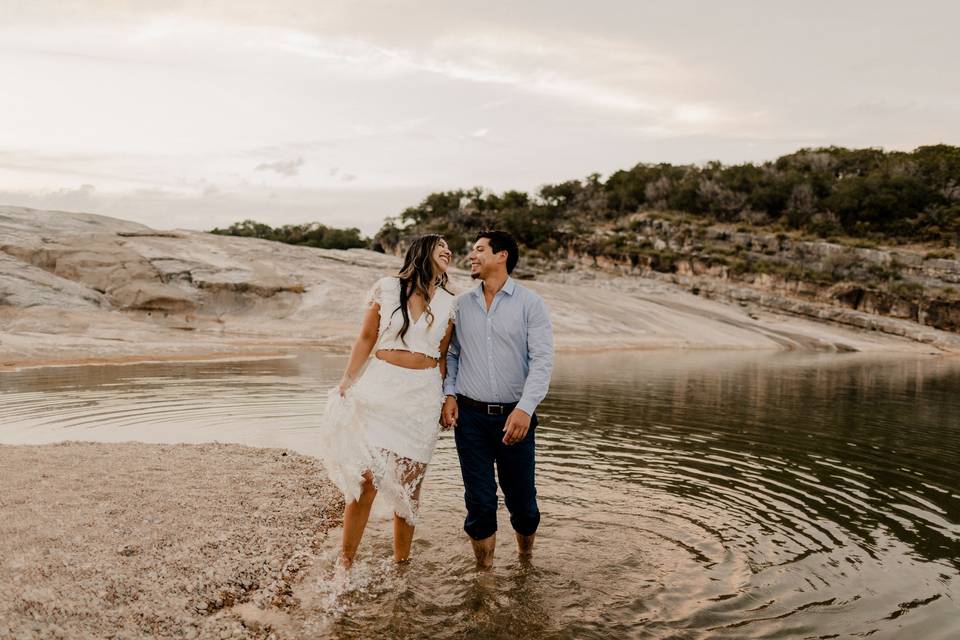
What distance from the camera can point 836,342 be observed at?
4478 centimetres

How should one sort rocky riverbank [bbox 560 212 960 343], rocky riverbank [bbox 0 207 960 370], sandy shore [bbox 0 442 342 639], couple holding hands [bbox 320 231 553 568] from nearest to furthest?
sandy shore [bbox 0 442 342 639] < couple holding hands [bbox 320 231 553 568] < rocky riverbank [bbox 0 207 960 370] < rocky riverbank [bbox 560 212 960 343]

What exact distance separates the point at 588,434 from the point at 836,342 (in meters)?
37.5

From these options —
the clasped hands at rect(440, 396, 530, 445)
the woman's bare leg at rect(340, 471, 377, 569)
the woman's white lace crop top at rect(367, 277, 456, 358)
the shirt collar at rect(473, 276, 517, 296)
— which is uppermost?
the shirt collar at rect(473, 276, 517, 296)

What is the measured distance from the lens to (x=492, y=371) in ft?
18.2

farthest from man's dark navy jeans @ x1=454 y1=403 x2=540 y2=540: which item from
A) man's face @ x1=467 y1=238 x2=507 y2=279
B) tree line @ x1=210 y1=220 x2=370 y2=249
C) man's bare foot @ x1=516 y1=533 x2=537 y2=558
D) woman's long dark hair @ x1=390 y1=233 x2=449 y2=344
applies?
tree line @ x1=210 y1=220 x2=370 y2=249

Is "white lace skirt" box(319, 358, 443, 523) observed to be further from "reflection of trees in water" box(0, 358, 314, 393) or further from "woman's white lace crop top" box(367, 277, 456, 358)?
"reflection of trees in water" box(0, 358, 314, 393)

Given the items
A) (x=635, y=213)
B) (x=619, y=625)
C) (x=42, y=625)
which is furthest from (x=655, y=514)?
(x=635, y=213)

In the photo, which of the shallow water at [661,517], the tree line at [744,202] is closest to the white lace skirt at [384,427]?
the shallow water at [661,517]

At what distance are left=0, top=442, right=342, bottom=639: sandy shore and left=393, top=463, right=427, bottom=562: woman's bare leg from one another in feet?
2.65

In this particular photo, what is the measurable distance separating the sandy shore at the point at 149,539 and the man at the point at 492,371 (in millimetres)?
1682

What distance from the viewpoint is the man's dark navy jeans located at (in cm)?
563

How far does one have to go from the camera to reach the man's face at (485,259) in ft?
18.3

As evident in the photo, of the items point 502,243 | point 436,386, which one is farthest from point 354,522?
point 502,243

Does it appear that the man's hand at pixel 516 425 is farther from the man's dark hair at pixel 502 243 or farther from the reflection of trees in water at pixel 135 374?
the reflection of trees in water at pixel 135 374
